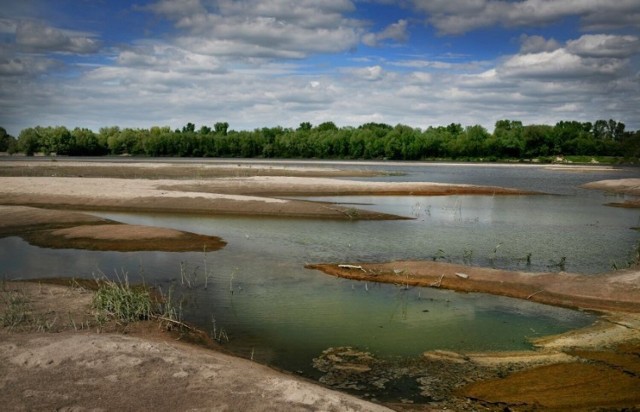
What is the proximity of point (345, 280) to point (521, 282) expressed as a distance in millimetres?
5979

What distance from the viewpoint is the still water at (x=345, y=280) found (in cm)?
1467

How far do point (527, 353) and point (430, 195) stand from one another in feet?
139

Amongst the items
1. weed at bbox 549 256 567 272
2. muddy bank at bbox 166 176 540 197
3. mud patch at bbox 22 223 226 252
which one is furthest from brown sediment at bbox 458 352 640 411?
muddy bank at bbox 166 176 540 197

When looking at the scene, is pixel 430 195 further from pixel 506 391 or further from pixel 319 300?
pixel 506 391

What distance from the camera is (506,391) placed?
11.2 metres

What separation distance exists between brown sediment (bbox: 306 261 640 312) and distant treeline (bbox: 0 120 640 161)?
156 m

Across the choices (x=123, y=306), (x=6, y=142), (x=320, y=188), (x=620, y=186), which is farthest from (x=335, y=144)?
(x=123, y=306)

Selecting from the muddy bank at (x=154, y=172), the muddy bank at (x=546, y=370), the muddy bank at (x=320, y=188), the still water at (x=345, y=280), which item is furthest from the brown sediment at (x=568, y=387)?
the muddy bank at (x=154, y=172)

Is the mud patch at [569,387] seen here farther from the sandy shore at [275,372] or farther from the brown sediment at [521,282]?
the brown sediment at [521,282]

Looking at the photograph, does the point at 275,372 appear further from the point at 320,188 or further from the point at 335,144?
the point at 335,144

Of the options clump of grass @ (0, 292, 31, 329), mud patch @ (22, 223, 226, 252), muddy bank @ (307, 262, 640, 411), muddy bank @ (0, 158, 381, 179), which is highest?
muddy bank @ (0, 158, 381, 179)

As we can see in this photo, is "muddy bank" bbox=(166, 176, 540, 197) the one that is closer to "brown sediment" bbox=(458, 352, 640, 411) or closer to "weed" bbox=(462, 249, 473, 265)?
"weed" bbox=(462, 249, 473, 265)

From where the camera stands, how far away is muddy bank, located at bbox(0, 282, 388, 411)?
936 centimetres

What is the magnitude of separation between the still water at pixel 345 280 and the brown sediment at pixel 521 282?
0.70m
